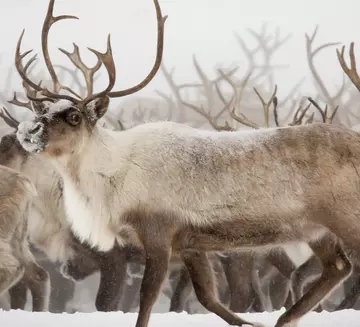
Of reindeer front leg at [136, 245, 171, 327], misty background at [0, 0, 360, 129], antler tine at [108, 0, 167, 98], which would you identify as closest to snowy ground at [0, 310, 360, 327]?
reindeer front leg at [136, 245, 171, 327]

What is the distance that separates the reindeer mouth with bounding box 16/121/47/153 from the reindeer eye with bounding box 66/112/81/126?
0.55ft

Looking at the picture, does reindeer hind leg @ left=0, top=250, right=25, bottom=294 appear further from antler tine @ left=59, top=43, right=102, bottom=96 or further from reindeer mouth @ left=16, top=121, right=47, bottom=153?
reindeer mouth @ left=16, top=121, right=47, bottom=153

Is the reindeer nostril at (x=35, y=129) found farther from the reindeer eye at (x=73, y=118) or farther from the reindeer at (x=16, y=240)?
the reindeer at (x=16, y=240)

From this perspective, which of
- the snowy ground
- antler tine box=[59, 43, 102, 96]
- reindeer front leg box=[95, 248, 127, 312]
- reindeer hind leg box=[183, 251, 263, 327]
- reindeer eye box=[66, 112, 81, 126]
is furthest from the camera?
reindeer front leg box=[95, 248, 127, 312]

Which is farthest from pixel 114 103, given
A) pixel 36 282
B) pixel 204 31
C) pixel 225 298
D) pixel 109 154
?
pixel 109 154

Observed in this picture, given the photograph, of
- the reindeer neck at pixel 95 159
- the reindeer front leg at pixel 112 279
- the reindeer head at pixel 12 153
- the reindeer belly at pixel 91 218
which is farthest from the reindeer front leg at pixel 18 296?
the reindeer neck at pixel 95 159

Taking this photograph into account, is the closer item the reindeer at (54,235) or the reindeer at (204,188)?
the reindeer at (204,188)

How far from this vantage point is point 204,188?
13.8 feet

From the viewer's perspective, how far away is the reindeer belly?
422 cm

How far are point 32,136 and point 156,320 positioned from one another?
1604 millimetres

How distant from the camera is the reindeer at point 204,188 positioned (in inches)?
161

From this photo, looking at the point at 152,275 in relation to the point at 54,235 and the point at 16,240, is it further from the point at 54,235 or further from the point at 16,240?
the point at 54,235

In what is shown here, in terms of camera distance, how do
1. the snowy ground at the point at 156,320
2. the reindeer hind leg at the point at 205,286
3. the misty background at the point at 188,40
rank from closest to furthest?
the reindeer hind leg at the point at 205,286 < the snowy ground at the point at 156,320 < the misty background at the point at 188,40

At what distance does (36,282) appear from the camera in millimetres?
7285
